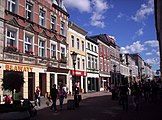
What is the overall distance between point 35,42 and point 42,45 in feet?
6.73

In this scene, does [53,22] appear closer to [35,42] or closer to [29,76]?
[35,42]

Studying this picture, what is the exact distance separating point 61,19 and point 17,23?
33.9 ft

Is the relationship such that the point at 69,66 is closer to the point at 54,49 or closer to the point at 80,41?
the point at 54,49

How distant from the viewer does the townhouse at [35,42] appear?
2075 centimetres

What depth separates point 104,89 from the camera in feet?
163

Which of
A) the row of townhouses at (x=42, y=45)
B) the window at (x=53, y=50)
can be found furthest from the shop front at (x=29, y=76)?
the window at (x=53, y=50)

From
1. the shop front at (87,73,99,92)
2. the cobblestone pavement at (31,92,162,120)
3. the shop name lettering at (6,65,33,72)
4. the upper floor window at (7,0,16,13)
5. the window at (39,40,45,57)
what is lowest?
the cobblestone pavement at (31,92,162,120)

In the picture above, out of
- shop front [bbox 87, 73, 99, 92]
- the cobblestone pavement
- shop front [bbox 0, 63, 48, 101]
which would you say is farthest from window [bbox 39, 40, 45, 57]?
shop front [bbox 87, 73, 99, 92]

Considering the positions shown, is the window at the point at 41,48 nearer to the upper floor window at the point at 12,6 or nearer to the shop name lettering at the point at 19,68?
the shop name lettering at the point at 19,68

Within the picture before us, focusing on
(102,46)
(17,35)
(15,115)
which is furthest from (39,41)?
(102,46)

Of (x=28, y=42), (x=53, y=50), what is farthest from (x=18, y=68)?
(x=53, y=50)

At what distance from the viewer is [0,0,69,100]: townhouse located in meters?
20.8

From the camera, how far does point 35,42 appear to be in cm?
2481

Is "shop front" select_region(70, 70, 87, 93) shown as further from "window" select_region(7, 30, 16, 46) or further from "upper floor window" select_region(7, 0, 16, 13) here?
"upper floor window" select_region(7, 0, 16, 13)
